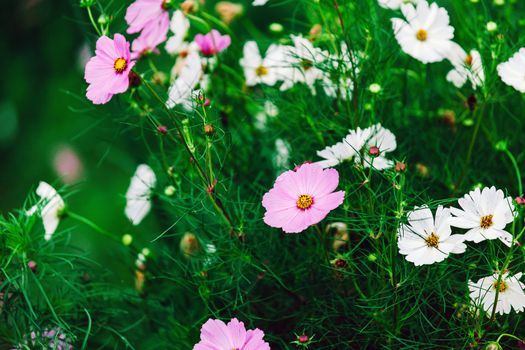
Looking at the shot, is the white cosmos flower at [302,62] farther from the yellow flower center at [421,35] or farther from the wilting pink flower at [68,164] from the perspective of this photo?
the wilting pink flower at [68,164]

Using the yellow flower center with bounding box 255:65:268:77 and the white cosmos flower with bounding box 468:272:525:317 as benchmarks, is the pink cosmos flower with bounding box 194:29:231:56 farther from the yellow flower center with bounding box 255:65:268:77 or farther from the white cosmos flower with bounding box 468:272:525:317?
the white cosmos flower with bounding box 468:272:525:317

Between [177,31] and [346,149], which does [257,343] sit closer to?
[346,149]

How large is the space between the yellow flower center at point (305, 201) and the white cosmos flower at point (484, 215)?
113mm

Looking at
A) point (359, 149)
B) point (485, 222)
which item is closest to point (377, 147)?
point (359, 149)

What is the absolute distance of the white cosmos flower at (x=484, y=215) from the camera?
0.58 m

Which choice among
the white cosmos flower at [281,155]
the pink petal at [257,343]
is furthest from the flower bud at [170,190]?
the pink petal at [257,343]

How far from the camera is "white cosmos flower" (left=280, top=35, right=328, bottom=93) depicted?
80 cm

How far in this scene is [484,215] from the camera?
0.60 meters

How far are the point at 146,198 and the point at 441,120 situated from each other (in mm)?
355

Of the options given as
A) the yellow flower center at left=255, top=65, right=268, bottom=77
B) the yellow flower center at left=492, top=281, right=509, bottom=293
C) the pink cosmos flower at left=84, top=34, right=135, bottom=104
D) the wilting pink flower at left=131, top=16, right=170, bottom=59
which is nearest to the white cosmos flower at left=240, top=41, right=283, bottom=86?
the yellow flower center at left=255, top=65, right=268, bottom=77

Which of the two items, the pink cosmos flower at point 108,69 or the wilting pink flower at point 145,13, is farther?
the wilting pink flower at point 145,13

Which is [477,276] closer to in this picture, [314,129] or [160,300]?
[314,129]

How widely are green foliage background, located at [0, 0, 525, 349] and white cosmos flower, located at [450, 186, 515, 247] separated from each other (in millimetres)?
26

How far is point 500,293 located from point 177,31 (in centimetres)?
50
